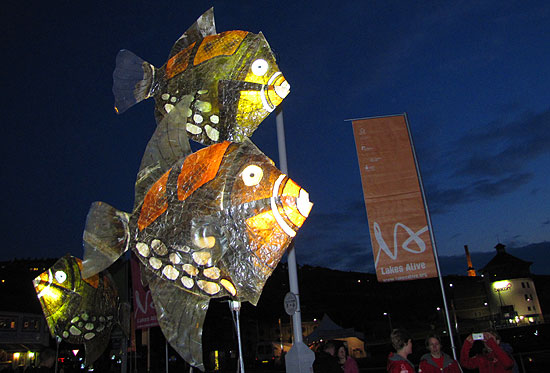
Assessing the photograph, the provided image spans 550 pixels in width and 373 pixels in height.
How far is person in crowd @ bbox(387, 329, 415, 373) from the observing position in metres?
3.20

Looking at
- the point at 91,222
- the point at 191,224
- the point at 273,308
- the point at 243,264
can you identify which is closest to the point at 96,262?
the point at 91,222

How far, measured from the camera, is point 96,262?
4922 millimetres

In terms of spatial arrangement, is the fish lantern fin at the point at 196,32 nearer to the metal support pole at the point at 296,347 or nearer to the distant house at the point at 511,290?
the metal support pole at the point at 296,347

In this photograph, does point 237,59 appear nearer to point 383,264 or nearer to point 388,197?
point 388,197

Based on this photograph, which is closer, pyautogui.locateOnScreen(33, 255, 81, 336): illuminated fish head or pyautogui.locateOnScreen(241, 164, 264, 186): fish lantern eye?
pyautogui.locateOnScreen(241, 164, 264, 186): fish lantern eye

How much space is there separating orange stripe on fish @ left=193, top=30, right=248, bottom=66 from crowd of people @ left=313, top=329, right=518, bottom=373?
143 inches

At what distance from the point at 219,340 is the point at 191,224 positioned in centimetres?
3551

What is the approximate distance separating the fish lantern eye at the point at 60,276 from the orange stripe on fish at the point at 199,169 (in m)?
6.26

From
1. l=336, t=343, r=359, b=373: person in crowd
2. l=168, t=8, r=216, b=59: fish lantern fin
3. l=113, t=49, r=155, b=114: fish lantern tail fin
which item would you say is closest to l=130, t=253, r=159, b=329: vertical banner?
l=113, t=49, r=155, b=114: fish lantern tail fin

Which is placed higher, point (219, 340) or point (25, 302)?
point (25, 302)

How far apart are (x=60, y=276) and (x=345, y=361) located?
23.4 feet

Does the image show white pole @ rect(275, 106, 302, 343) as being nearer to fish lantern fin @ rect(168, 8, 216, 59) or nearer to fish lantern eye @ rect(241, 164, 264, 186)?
fish lantern fin @ rect(168, 8, 216, 59)

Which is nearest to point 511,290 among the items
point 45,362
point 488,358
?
point 488,358

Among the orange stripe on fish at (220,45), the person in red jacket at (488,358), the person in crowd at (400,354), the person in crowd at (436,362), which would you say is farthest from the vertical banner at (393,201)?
the orange stripe on fish at (220,45)
